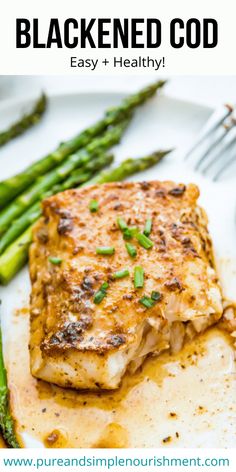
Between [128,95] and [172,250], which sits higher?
[128,95]

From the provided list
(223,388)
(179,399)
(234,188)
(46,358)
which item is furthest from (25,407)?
(234,188)

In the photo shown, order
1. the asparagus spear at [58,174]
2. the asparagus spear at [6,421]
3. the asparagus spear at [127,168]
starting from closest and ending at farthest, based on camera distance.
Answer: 1. the asparagus spear at [6,421]
2. the asparagus spear at [58,174]
3. the asparagus spear at [127,168]

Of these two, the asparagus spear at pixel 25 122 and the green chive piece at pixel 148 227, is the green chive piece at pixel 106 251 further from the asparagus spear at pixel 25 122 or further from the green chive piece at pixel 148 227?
the asparagus spear at pixel 25 122

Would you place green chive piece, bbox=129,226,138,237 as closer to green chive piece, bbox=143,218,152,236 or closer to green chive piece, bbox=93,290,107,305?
green chive piece, bbox=143,218,152,236

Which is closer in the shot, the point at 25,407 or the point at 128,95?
the point at 25,407

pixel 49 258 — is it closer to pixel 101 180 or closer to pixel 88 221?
pixel 88 221

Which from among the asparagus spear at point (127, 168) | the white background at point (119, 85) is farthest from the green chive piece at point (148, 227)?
the white background at point (119, 85)
